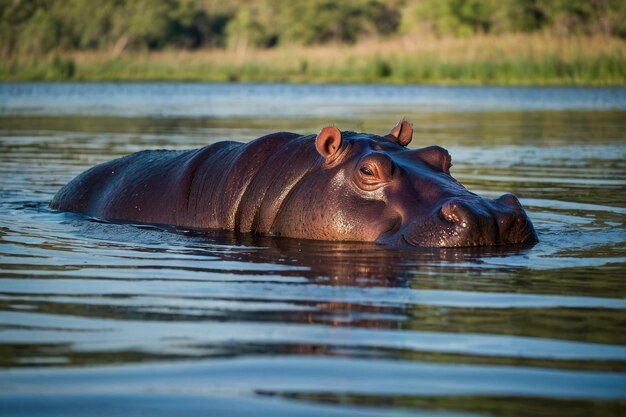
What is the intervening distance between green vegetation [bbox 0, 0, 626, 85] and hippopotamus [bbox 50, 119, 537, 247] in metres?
25.4

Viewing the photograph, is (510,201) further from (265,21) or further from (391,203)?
(265,21)

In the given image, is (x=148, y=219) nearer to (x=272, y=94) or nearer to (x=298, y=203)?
(x=298, y=203)

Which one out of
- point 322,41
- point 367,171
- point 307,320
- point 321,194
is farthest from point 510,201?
point 322,41

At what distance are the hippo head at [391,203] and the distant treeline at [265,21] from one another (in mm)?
40364

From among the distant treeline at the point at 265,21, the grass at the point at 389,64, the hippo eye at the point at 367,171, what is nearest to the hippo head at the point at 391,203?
the hippo eye at the point at 367,171

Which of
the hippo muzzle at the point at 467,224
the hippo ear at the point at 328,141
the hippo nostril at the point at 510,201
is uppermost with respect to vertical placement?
the hippo ear at the point at 328,141

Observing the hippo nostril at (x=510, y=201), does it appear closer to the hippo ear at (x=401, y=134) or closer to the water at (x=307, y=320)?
the water at (x=307, y=320)

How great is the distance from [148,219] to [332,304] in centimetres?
313

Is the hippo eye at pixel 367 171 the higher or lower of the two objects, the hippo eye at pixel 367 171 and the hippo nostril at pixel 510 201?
the higher

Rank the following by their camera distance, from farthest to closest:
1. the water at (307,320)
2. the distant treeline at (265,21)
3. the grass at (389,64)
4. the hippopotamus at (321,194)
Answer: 1. the distant treeline at (265,21)
2. the grass at (389,64)
3. the hippopotamus at (321,194)
4. the water at (307,320)

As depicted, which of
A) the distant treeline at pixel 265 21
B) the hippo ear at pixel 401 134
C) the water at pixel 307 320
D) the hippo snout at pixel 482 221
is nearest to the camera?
the water at pixel 307 320

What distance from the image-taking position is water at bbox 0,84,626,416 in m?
3.24

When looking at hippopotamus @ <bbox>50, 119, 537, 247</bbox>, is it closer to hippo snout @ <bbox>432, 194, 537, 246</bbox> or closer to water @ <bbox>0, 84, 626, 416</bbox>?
hippo snout @ <bbox>432, 194, 537, 246</bbox>

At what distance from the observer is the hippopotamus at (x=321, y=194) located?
603cm
